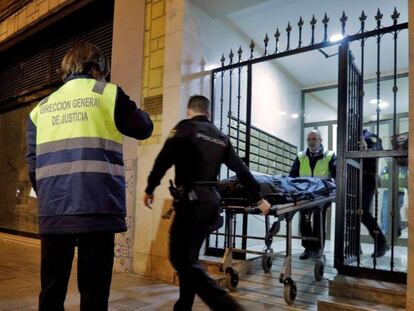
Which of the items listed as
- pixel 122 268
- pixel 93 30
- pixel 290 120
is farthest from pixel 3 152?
pixel 290 120

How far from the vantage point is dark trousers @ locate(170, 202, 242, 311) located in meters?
2.55

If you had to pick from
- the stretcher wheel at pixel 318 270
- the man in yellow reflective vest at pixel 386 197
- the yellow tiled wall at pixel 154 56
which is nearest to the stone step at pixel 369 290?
the stretcher wheel at pixel 318 270

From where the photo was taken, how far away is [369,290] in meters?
3.01

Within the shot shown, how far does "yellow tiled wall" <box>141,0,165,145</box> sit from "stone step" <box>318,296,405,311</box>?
7.97 ft

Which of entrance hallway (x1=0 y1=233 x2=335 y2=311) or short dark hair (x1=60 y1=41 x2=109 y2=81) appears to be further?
entrance hallway (x1=0 y1=233 x2=335 y2=311)

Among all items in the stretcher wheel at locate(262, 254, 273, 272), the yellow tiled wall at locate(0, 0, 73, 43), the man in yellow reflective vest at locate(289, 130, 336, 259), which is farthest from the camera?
the yellow tiled wall at locate(0, 0, 73, 43)

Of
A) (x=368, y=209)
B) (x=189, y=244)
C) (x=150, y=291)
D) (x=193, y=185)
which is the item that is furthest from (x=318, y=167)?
(x=189, y=244)

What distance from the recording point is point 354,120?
12.3ft

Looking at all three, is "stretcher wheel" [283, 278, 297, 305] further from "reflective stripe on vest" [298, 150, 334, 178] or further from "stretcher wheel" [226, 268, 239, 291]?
"reflective stripe on vest" [298, 150, 334, 178]

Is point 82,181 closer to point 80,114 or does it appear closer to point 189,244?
point 80,114

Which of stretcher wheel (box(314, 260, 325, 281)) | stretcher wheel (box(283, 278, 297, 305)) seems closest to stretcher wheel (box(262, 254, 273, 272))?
stretcher wheel (box(314, 260, 325, 281))

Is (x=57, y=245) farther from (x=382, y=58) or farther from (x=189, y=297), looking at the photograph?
(x=382, y=58)

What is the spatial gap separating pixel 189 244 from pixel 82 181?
1.04 metres

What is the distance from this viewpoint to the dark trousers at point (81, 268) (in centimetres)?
180
